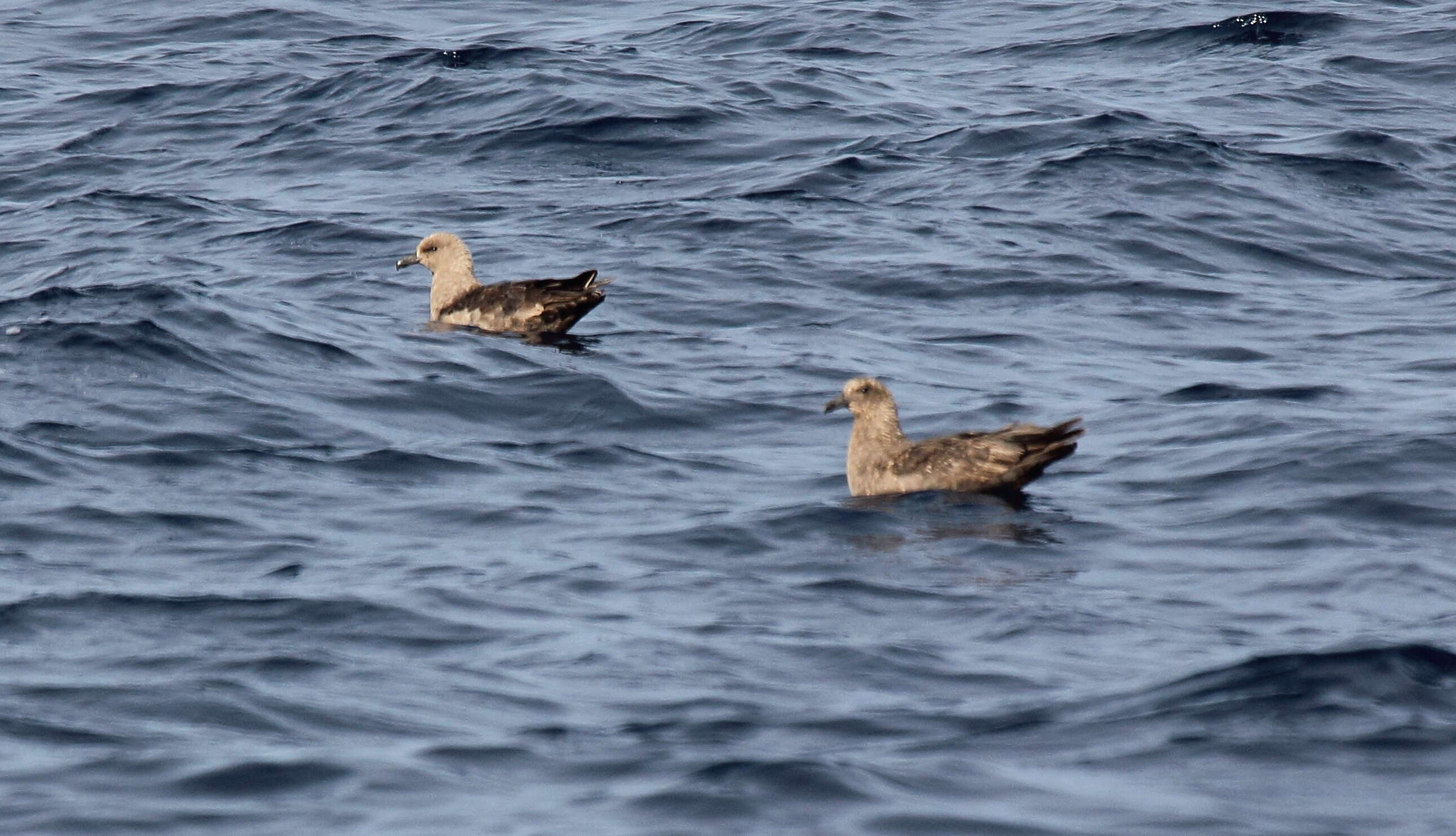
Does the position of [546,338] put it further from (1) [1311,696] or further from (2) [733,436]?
(1) [1311,696]

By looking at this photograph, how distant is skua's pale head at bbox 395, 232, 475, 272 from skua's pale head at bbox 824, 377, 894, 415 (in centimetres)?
518

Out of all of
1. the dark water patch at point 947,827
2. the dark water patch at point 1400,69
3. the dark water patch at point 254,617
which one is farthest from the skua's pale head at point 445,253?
the dark water patch at point 1400,69

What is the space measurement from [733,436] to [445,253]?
4.34 m

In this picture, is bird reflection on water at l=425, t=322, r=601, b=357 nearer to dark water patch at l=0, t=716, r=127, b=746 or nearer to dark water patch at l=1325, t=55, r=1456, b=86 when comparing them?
dark water patch at l=0, t=716, r=127, b=746

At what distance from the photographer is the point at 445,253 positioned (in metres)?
15.7

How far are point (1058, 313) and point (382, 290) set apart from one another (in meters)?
5.63

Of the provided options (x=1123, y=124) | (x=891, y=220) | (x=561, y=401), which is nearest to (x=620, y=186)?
(x=891, y=220)

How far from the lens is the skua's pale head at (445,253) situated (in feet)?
51.2

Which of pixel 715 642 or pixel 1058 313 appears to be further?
pixel 1058 313

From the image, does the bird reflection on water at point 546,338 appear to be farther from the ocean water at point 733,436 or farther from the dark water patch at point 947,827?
the dark water patch at point 947,827

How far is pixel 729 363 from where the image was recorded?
13.9 m

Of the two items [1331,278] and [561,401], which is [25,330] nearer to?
[561,401]

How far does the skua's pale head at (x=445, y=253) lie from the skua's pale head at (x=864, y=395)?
518cm

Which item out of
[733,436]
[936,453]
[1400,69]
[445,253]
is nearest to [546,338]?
[445,253]
